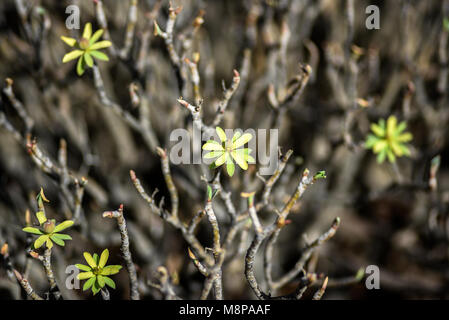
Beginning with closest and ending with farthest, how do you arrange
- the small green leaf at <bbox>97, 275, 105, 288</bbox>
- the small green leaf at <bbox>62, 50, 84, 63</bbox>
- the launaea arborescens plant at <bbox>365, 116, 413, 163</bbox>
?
the small green leaf at <bbox>97, 275, 105, 288</bbox> < the small green leaf at <bbox>62, 50, 84, 63</bbox> < the launaea arborescens plant at <bbox>365, 116, 413, 163</bbox>

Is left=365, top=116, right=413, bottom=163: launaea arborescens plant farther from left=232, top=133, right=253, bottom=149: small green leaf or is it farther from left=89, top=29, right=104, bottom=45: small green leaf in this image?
left=89, top=29, right=104, bottom=45: small green leaf

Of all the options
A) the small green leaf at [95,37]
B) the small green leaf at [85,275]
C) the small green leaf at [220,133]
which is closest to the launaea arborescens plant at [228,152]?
the small green leaf at [220,133]

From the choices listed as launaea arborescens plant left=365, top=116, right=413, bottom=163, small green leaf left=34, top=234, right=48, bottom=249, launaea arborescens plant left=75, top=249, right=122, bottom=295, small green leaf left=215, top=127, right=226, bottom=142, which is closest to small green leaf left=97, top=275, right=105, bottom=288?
launaea arborescens plant left=75, top=249, right=122, bottom=295

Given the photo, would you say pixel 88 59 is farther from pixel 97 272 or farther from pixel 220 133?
pixel 97 272

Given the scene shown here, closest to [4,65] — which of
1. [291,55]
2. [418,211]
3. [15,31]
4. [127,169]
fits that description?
[15,31]

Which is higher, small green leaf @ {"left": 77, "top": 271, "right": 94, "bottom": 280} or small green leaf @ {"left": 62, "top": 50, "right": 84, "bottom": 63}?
small green leaf @ {"left": 62, "top": 50, "right": 84, "bottom": 63}

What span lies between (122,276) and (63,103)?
1.63 metres

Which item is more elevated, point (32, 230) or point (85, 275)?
point (32, 230)

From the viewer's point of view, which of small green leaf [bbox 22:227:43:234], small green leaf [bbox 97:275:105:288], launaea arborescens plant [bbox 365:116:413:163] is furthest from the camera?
launaea arborescens plant [bbox 365:116:413:163]

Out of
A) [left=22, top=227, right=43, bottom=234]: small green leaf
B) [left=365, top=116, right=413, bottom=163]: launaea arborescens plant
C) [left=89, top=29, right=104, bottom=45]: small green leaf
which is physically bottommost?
[left=22, top=227, right=43, bottom=234]: small green leaf

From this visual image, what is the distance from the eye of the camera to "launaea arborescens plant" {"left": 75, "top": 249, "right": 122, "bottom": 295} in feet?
5.21

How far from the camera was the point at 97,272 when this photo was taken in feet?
5.33

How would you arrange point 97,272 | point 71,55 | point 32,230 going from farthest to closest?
point 71,55, point 97,272, point 32,230

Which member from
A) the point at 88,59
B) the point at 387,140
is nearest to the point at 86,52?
the point at 88,59
